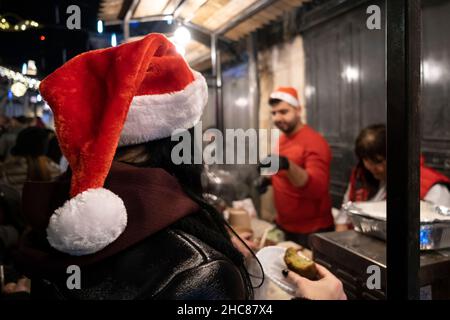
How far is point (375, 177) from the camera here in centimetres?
254

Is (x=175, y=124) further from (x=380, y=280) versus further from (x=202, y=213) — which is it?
(x=380, y=280)

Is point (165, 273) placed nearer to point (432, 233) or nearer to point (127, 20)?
point (432, 233)

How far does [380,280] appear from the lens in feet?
4.67

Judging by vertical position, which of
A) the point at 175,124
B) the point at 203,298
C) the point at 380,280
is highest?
the point at 175,124

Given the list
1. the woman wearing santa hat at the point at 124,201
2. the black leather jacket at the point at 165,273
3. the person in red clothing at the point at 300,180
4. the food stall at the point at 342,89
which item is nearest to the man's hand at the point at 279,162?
the person in red clothing at the point at 300,180

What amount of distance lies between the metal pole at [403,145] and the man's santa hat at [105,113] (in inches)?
21.8

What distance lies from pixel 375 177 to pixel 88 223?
212 centimetres

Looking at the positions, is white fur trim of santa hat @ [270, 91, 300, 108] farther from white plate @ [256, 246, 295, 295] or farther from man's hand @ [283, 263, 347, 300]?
man's hand @ [283, 263, 347, 300]

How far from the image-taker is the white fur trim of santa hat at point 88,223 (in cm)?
90

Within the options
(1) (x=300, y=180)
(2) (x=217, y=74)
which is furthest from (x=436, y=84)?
(2) (x=217, y=74)

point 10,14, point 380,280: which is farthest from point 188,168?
point 10,14

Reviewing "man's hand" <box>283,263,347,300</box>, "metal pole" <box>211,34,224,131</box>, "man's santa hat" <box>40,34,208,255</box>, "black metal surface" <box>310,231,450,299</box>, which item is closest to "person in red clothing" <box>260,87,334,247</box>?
"metal pole" <box>211,34,224,131</box>

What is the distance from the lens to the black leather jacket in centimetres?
91

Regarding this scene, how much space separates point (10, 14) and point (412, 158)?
194 centimetres
